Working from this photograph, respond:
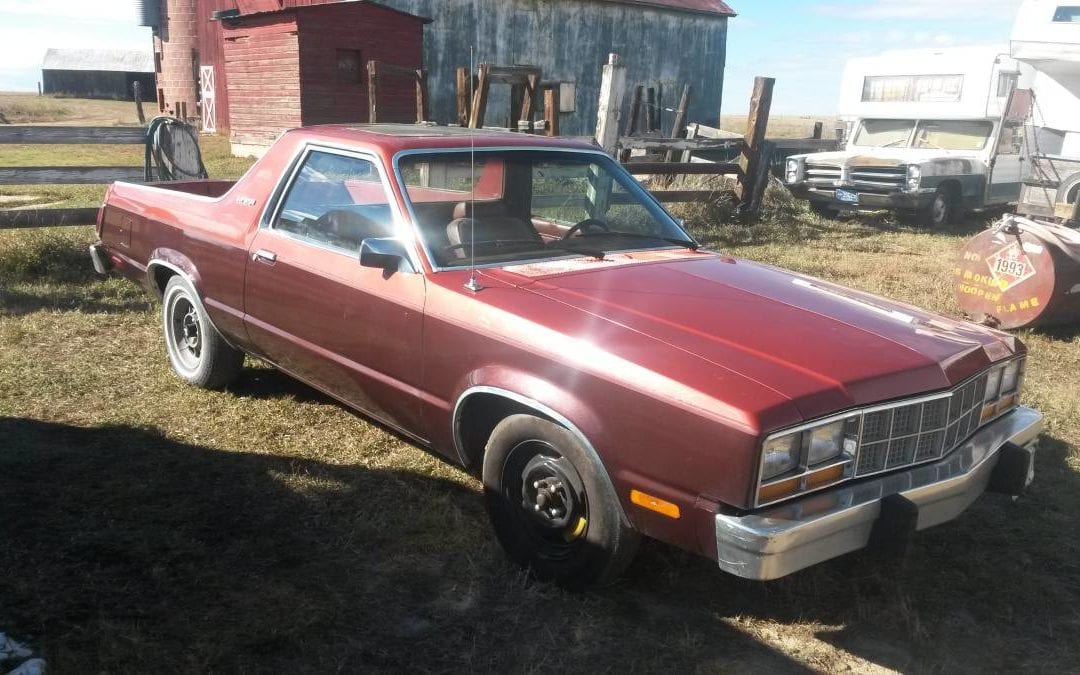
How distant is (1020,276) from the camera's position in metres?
6.85

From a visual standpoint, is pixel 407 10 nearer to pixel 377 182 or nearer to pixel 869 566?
pixel 377 182

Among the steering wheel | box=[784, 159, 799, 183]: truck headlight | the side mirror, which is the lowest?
box=[784, 159, 799, 183]: truck headlight

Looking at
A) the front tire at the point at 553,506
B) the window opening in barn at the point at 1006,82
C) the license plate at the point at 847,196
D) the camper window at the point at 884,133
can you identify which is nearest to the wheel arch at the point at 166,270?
the front tire at the point at 553,506

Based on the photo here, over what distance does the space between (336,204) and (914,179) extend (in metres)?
11.4

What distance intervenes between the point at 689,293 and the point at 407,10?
1998 cm

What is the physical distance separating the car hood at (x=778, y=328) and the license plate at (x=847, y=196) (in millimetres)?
10559

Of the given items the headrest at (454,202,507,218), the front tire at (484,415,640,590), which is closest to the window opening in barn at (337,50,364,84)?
the headrest at (454,202,507,218)

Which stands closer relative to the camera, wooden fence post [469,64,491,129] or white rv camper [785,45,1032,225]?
wooden fence post [469,64,491,129]

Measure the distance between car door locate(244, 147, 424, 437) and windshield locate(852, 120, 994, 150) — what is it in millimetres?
12651

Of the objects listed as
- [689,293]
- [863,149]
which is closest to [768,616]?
[689,293]

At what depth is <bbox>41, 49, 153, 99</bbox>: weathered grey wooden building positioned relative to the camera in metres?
51.3

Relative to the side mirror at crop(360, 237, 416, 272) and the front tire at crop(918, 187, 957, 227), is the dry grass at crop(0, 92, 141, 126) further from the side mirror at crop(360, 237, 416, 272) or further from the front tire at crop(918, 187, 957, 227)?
the side mirror at crop(360, 237, 416, 272)

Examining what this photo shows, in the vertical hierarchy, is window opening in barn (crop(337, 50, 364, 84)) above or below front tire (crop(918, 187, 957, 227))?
above

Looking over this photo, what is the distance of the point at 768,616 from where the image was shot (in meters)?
3.16
